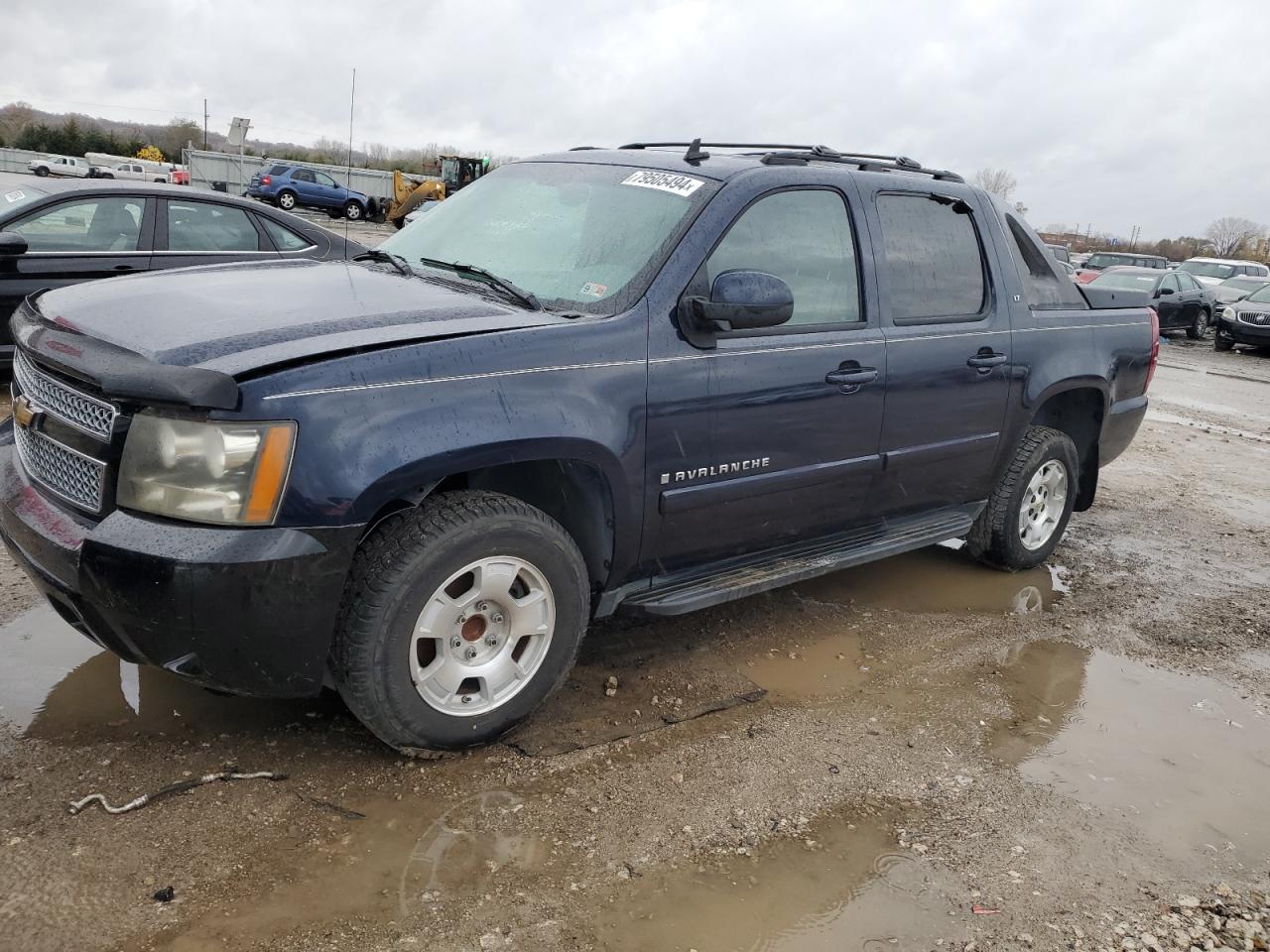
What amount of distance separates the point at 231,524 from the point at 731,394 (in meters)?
1.71

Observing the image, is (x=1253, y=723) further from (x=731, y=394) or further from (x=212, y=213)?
(x=212, y=213)

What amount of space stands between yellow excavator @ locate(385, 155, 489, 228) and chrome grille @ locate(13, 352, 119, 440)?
97.1 ft

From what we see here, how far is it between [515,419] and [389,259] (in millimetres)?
1413

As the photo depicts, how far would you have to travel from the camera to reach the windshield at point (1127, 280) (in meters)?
21.2

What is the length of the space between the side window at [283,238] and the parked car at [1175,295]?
60.2 feet

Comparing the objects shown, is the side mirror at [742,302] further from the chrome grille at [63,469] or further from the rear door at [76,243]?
the rear door at [76,243]

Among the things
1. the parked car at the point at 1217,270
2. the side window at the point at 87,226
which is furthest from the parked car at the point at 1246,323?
the side window at the point at 87,226

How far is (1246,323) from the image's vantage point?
63.7 ft

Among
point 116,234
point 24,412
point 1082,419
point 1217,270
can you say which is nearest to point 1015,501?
point 1082,419

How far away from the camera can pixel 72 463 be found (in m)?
2.89

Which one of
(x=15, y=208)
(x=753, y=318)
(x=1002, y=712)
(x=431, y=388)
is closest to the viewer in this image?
(x=431, y=388)

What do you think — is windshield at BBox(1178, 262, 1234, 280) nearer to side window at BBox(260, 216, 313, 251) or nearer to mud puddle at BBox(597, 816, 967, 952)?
side window at BBox(260, 216, 313, 251)

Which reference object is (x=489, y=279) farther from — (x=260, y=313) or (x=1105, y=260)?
(x=1105, y=260)

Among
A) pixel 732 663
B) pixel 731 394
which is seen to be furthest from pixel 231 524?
pixel 732 663
